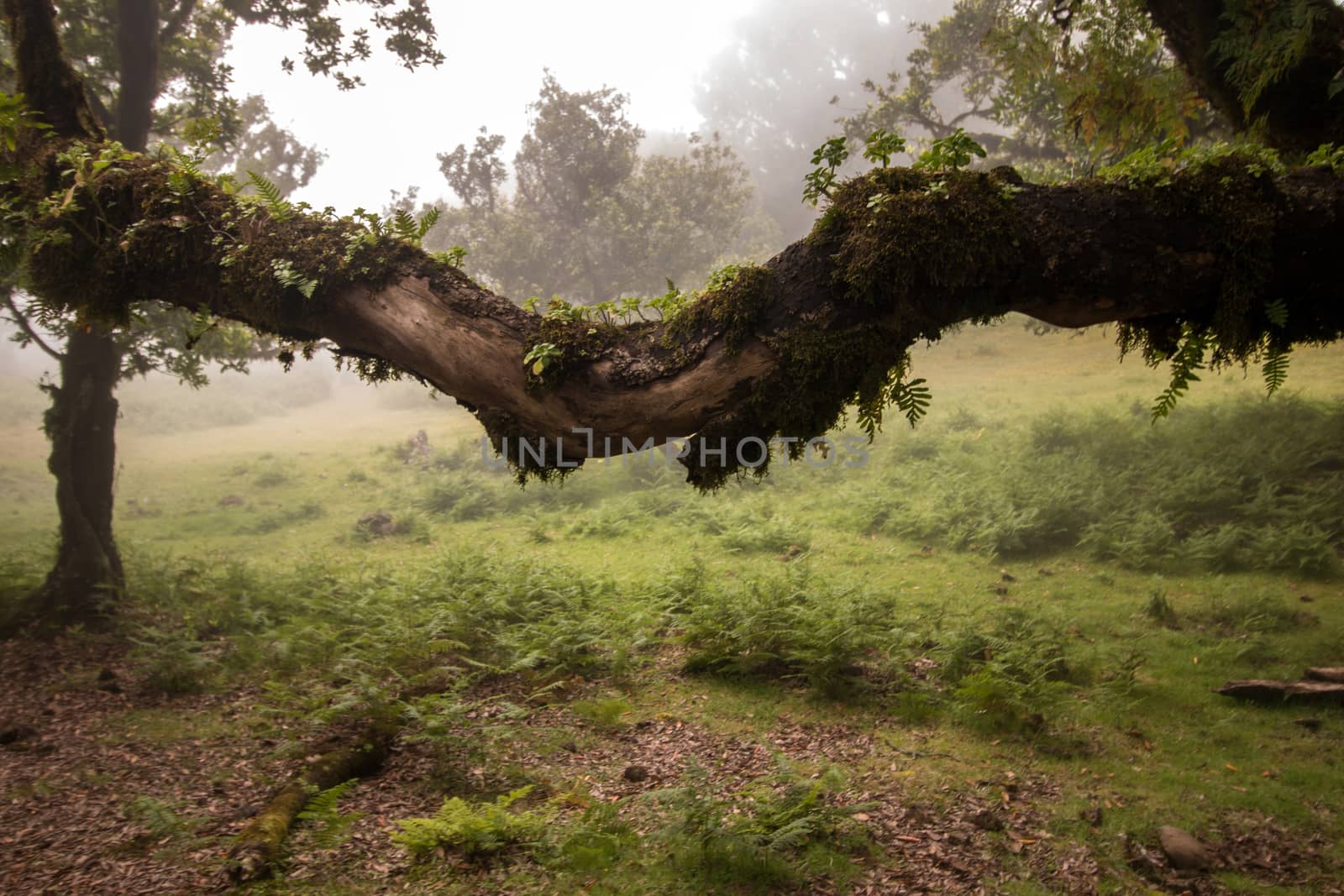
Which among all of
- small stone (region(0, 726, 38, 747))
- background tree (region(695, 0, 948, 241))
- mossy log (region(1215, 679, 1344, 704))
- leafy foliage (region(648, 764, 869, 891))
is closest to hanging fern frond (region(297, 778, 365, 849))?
leafy foliage (region(648, 764, 869, 891))

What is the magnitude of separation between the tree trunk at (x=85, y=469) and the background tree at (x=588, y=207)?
17.1m

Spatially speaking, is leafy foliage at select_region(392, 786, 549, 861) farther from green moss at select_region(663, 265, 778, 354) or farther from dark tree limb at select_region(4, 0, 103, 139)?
dark tree limb at select_region(4, 0, 103, 139)

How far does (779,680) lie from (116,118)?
10.7 meters

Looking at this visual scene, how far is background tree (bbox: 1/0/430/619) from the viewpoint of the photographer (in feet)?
30.8

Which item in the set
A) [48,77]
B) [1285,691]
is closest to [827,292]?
[1285,691]

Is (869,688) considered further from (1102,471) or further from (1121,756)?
(1102,471)

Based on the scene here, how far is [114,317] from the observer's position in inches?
194

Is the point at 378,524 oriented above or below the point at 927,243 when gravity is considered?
below

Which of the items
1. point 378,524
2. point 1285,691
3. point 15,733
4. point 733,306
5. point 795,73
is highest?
point 795,73

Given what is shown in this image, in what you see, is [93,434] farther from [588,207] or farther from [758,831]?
[588,207]

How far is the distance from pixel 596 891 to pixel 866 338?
3.18 meters

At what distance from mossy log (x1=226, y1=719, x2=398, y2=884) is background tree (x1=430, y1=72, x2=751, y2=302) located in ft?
71.6

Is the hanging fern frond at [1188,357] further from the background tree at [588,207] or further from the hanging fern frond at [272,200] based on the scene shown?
the background tree at [588,207]

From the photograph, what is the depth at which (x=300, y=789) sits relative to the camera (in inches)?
183
